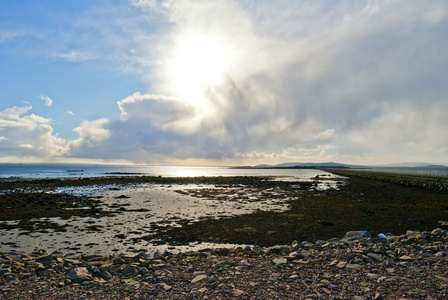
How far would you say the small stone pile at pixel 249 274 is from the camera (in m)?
6.61

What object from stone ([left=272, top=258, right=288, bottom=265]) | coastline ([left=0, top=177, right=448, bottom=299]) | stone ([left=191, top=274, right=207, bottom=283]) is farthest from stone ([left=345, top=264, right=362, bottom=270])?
stone ([left=191, top=274, right=207, bottom=283])

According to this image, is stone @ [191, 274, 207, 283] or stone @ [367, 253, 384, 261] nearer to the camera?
stone @ [191, 274, 207, 283]

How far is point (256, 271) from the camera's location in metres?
8.05

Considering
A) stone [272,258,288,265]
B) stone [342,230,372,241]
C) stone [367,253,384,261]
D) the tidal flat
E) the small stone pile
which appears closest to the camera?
the small stone pile

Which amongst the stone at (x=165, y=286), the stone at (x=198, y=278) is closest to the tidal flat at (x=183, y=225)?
the stone at (x=198, y=278)

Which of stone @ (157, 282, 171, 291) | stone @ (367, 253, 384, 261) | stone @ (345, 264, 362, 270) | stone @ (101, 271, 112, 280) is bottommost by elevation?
stone @ (101, 271, 112, 280)

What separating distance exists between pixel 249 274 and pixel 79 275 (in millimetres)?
5316

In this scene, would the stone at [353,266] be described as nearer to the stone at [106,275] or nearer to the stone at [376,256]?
the stone at [376,256]

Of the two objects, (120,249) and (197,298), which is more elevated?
(197,298)

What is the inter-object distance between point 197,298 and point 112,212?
1810 centimetres

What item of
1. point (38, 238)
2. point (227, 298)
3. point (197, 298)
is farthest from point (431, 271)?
point (38, 238)

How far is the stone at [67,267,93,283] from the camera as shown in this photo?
758cm

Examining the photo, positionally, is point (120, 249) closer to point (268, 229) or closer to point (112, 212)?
point (268, 229)

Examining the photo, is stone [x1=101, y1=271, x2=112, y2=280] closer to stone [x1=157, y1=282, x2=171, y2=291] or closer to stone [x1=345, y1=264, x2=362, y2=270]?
stone [x1=157, y1=282, x2=171, y2=291]
